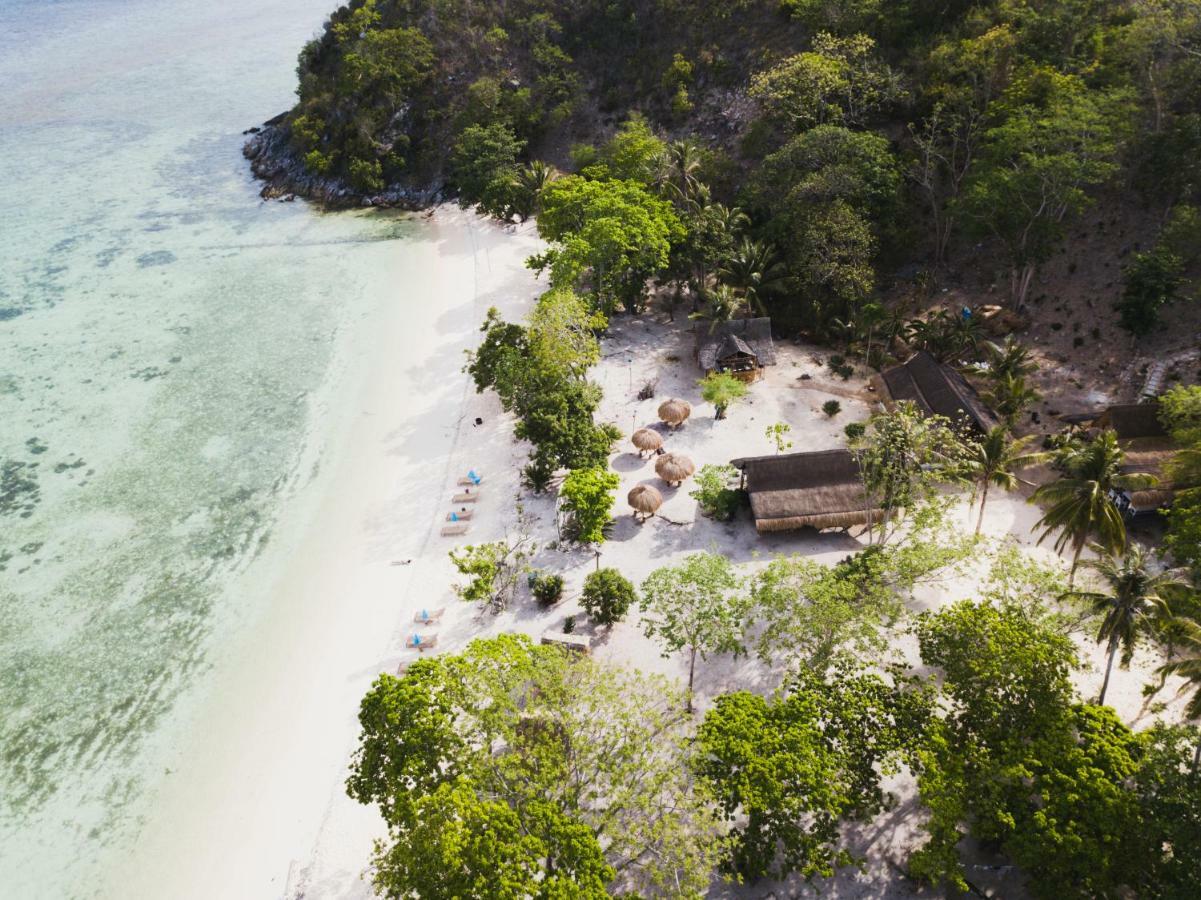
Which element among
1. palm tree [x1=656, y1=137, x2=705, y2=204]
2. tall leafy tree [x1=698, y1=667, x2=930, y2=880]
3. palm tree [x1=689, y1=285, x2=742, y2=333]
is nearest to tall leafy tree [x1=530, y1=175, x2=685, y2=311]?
palm tree [x1=656, y1=137, x2=705, y2=204]

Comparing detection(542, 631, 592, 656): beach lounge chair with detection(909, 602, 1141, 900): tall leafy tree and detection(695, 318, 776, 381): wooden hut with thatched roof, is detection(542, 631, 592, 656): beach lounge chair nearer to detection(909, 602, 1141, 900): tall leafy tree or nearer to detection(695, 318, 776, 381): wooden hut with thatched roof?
detection(909, 602, 1141, 900): tall leafy tree

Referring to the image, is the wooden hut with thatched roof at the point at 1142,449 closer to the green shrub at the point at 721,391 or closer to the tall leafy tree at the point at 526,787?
the green shrub at the point at 721,391

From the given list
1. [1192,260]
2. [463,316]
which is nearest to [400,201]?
[463,316]

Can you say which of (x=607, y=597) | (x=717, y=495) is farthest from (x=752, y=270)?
(x=607, y=597)

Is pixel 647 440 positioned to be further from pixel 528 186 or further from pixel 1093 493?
pixel 528 186

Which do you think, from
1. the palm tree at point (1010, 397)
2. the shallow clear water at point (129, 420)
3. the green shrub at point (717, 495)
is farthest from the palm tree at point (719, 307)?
the shallow clear water at point (129, 420)
